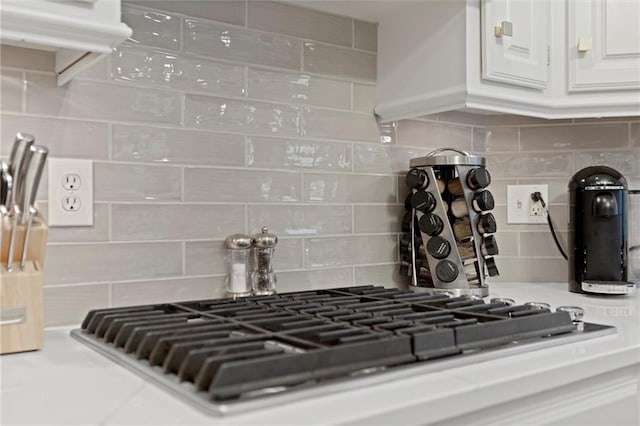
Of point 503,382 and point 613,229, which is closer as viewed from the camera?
point 503,382

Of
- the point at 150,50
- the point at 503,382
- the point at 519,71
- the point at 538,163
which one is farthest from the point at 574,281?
the point at 150,50

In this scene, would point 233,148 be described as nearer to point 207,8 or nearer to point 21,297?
point 207,8

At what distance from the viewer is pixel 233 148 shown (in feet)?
4.58

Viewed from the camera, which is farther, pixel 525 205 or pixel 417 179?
pixel 525 205

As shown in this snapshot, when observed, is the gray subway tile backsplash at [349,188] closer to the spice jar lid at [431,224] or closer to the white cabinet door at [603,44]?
the spice jar lid at [431,224]

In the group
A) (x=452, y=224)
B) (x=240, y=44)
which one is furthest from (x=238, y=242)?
(x=452, y=224)

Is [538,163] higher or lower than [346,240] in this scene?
higher

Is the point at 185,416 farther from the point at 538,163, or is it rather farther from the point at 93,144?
the point at 538,163

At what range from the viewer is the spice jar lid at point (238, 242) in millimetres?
1340

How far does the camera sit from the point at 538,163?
6.07ft

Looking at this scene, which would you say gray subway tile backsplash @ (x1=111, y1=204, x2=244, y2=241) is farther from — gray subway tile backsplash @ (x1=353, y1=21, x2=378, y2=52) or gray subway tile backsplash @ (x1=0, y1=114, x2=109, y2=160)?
gray subway tile backsplash @ (x1=353, y1=21, x2=378, y2=52)

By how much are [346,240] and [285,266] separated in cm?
20

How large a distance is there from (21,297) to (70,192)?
31 cm

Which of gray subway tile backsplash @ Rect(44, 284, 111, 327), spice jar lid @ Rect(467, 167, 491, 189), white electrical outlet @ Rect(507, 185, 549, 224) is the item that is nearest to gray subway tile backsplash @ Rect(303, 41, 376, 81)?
spice jar lid @ Rect(467, 167, 491, 189)
